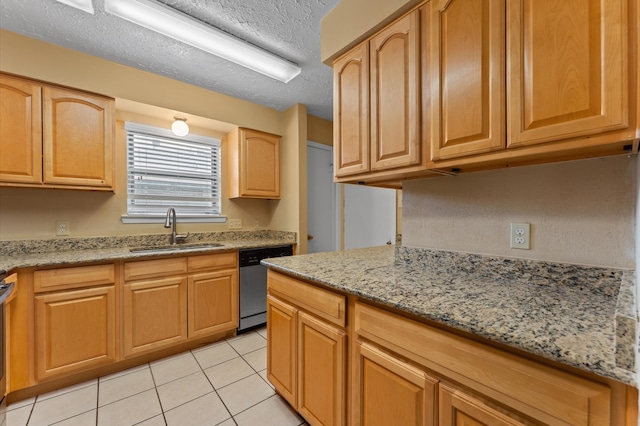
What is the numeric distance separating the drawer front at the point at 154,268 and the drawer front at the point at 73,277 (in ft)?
0.34

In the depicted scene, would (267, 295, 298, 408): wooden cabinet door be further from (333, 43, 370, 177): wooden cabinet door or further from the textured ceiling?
the textured ceiling

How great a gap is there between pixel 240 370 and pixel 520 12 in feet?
8.43

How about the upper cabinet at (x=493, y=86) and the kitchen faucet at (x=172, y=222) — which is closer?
the upper cabinet at (x=493, y=86)

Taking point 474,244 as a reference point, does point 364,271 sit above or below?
below

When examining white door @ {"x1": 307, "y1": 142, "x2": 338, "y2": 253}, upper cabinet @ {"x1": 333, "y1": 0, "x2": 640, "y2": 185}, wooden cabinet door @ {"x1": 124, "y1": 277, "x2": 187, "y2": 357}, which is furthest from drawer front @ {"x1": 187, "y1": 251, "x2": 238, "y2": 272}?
upper cabinet @ {"x1": 333, "y1": 0, "x2": 640, "y2": 185}

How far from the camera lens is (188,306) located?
7.45ft

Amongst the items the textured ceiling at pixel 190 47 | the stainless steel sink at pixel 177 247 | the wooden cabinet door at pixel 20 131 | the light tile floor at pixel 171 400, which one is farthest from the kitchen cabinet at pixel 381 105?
the wooden cabinet door at pixel 20 131

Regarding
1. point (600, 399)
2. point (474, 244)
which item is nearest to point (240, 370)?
point (474, 244)

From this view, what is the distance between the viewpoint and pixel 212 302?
7.84 feet

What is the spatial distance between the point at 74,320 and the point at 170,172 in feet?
4.98

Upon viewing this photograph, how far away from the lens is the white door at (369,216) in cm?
275

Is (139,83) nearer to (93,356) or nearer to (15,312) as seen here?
(15,312)

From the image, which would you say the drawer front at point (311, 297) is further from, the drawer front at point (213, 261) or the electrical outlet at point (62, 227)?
the electrical outlet at point (62, 227)

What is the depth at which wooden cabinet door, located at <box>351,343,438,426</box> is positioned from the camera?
2.87 ft
